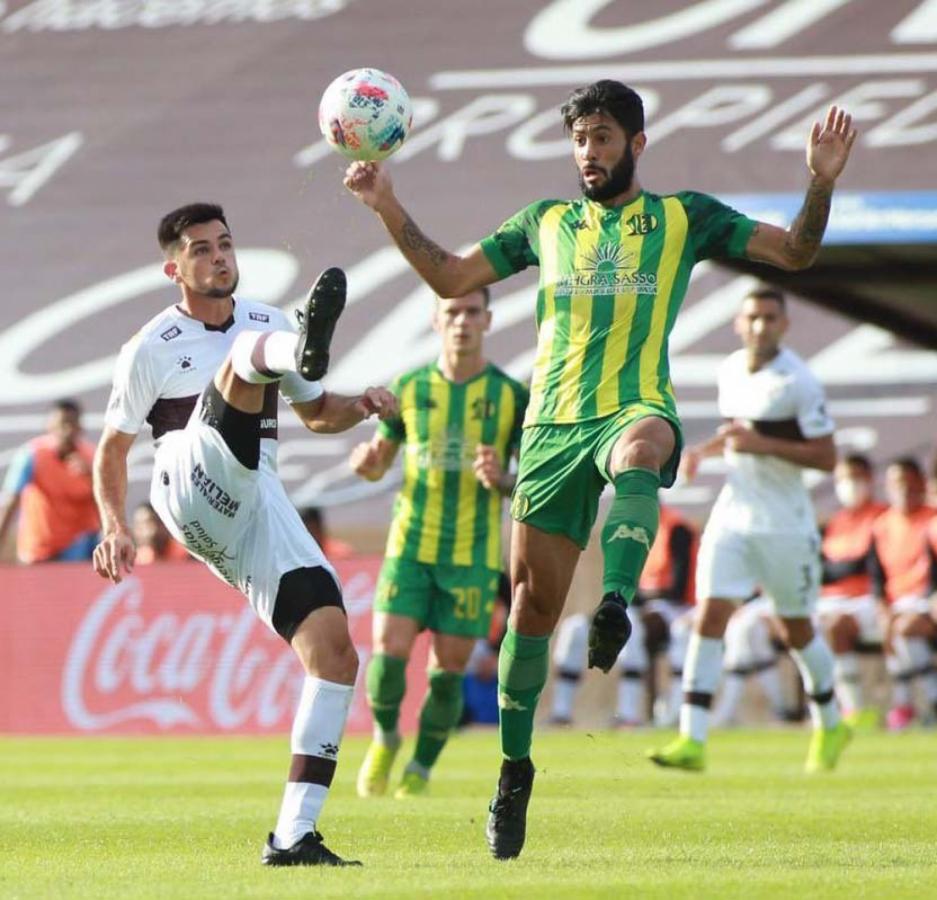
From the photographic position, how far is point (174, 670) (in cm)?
1725

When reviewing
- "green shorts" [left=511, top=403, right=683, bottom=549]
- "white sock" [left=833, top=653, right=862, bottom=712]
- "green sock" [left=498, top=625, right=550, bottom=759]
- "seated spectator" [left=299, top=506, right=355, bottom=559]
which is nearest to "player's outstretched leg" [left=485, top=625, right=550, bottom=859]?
"green sock" [left=498, top=625, right=550, bottom=759]

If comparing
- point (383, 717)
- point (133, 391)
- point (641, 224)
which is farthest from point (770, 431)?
point (133, 391)

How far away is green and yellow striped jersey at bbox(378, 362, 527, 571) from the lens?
423 inches

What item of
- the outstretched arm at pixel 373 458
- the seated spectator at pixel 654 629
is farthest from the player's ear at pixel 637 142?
the seated spectator at pixel 654 629

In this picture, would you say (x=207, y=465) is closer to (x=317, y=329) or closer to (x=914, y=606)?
(x=317, y=329)

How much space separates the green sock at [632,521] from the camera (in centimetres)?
652

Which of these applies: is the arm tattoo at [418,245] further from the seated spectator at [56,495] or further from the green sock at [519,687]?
the seated spectator at [56,495]

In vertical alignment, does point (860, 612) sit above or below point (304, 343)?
above

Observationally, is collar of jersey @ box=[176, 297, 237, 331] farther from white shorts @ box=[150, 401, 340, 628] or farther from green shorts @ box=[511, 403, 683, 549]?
green shorts @ box=[511, 403, 683, 549]

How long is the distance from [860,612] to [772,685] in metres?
1.08

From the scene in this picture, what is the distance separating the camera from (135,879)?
20.3 feet

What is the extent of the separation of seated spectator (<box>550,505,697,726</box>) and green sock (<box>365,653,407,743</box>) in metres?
6.75

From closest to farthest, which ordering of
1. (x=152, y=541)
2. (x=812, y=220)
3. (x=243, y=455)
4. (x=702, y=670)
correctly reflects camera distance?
(x=243, y=455) < (x=812, y=220) < (x=702, y=670) < (x=152, y=541)

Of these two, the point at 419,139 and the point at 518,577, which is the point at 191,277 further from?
the point at 419,139
